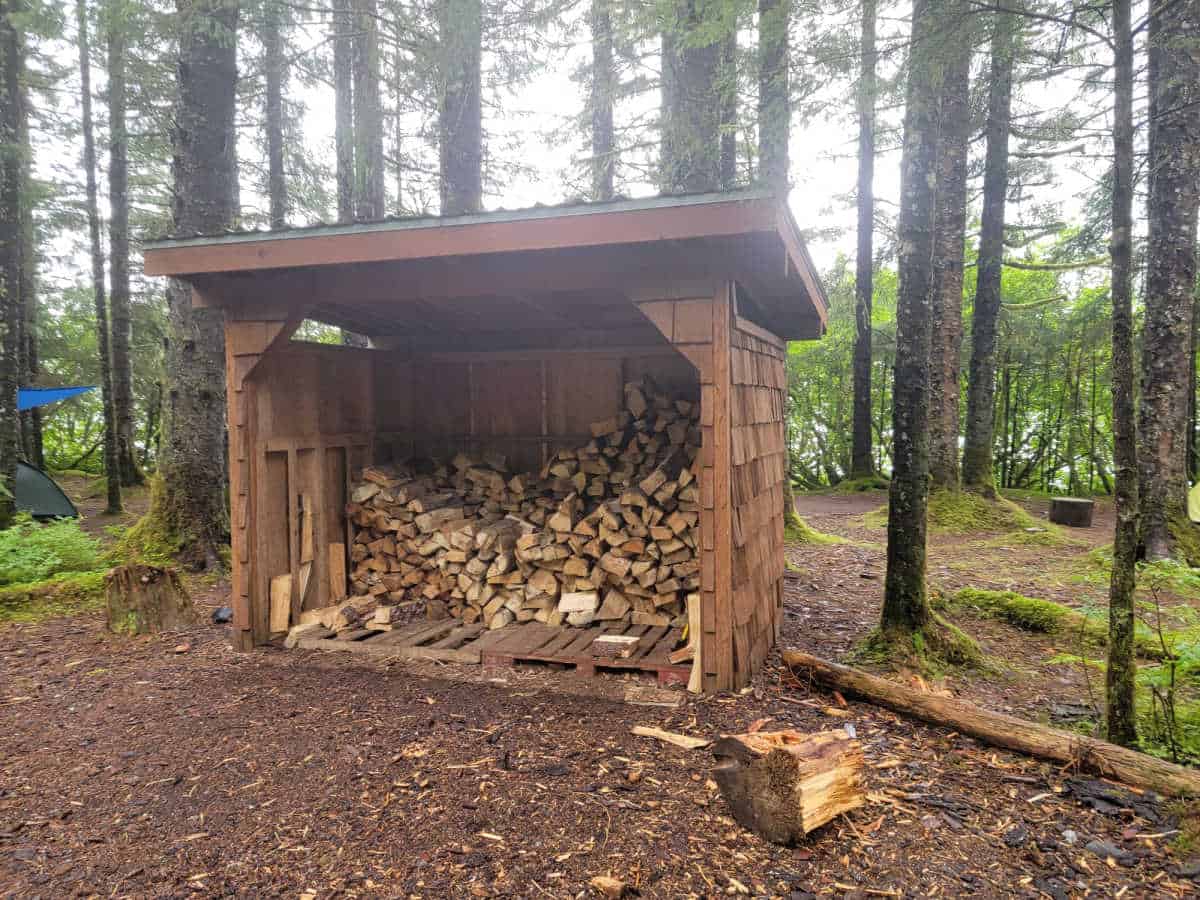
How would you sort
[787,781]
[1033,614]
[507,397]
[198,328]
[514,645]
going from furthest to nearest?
[198,328], [507,397], [1033,614], [514,645], [787,781]

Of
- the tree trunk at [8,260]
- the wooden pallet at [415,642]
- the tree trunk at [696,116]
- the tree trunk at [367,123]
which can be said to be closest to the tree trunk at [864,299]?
the tree trunk at [696,116]

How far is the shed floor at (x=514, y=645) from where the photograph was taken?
4.02 m

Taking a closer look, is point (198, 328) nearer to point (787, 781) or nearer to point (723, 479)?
point (723, 479)

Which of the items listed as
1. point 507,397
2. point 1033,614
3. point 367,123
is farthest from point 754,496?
point 367,123

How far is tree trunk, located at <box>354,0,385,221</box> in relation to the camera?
25.2 ft

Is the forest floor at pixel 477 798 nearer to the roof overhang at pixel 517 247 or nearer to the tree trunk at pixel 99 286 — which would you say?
the roof overhang at pixel 517 247

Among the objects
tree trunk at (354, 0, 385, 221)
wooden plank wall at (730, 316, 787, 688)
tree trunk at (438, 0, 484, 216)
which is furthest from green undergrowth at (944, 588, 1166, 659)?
tree trunk at (354, 0, 385, 221)

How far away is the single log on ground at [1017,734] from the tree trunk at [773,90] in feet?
Result: 10.3

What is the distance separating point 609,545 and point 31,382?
15.0 metres

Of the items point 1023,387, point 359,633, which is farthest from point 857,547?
point 1023,387

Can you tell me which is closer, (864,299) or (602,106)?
(602,106)

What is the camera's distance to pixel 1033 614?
5.59 m

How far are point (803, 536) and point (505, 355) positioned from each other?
200 inches

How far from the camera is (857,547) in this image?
8.68m
